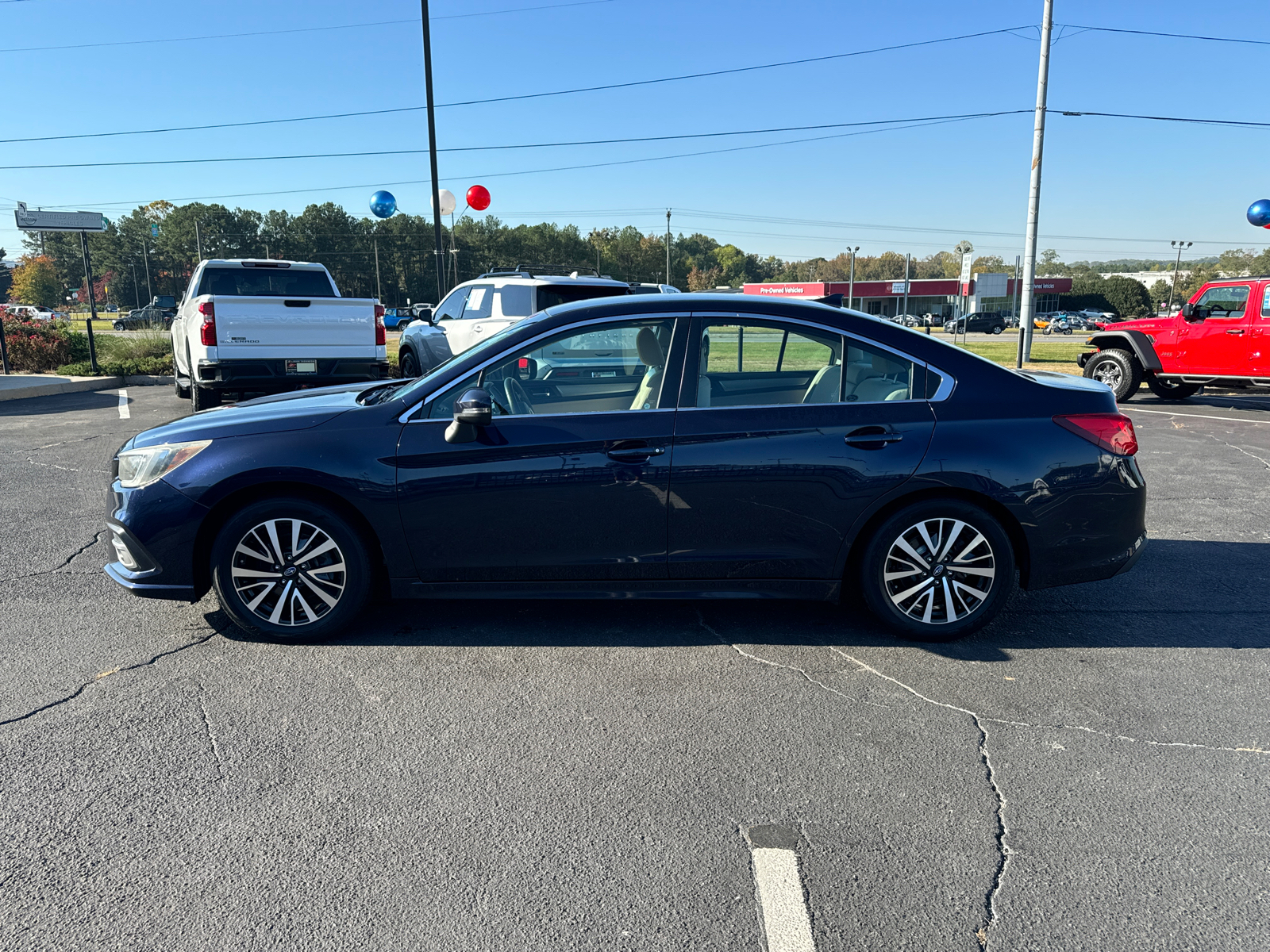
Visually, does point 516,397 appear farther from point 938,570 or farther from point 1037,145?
point 1037,145

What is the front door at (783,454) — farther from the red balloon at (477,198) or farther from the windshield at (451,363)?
the red balloon at (477,198)

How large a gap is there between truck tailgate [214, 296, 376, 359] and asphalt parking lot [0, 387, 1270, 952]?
571 cm

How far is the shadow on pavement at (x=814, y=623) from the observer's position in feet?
14.1

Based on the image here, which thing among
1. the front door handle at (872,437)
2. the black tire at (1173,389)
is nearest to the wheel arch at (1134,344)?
the black tire at (1173,389)

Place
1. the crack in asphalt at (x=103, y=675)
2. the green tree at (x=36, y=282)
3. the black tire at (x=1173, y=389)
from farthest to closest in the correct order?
the green tree at (x=36, y=282)
the black tire at (x=1173, y=389)
the crack in asphalt at (x=103, y=675)

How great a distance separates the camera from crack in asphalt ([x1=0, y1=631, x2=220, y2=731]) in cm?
347

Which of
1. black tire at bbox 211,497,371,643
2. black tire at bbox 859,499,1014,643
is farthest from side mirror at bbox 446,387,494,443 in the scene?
black tire at bbox 859,499,1014,643

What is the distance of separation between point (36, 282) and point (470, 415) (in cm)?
15059

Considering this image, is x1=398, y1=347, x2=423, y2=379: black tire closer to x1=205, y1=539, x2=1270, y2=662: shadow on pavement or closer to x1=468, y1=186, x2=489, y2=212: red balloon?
x1=468, y1=186, x2=489, y2=212: red balloon

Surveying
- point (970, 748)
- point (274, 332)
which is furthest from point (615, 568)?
point (274, 332)

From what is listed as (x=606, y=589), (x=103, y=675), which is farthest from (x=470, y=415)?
(x=103, y=675)

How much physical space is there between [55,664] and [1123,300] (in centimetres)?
9988

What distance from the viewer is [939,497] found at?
165 inches

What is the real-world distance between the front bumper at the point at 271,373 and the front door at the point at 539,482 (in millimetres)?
6085
